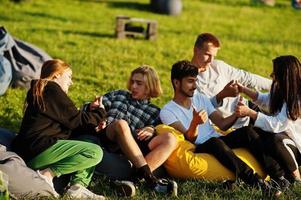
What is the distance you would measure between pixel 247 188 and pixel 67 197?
1.47 metres

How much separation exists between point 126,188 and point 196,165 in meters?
0.73

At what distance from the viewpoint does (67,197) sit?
16.7 feet

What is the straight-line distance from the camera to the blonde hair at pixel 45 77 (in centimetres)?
529

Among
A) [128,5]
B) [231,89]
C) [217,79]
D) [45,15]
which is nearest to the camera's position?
[231,89]

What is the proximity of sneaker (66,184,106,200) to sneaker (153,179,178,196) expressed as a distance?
1.51 feet

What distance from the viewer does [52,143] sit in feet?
17.4

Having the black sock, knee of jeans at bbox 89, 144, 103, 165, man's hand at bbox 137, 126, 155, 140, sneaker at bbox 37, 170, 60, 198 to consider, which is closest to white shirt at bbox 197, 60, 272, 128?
man's hand at bbox 137, 126, 155, 140

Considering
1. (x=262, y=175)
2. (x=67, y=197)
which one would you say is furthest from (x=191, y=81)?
(x=67, y=197)

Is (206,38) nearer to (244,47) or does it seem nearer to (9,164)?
(9,164)

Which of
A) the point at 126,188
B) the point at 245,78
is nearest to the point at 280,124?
the point at 245,78

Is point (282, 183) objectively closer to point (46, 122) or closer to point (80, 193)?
point (80, 193)

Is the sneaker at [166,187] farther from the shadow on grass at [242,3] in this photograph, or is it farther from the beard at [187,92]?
the shadow on grass at [242,3]

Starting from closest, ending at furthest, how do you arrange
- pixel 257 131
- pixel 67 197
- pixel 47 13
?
1. pixel 67 197
2. pixel 257 131
3. pixel 47 13

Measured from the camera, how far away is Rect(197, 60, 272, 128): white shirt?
21.7ft
